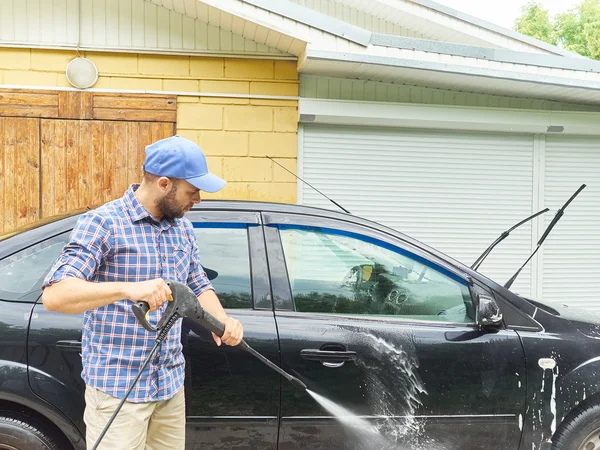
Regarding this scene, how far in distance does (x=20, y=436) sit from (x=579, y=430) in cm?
273

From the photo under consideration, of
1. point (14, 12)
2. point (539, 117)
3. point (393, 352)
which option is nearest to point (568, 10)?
point (539, 117)

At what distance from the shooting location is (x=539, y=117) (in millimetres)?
7160

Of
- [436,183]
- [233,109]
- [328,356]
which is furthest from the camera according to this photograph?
[436,183]

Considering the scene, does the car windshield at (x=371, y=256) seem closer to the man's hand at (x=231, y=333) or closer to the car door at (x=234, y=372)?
the car door at (x=234, y=372)

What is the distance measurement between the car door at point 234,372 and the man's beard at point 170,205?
2.62 feet

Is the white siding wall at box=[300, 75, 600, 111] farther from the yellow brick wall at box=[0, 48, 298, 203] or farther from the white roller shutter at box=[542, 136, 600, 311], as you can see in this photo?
the white roller shutter at box=[542, 136, 600, 311]

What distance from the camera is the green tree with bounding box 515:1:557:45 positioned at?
3384 cm

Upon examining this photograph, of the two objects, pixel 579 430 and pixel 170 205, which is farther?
pixel 579 430

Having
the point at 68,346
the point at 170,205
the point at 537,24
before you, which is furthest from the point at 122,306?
the point at 537,24

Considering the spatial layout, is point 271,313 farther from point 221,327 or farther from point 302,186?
point 302,186

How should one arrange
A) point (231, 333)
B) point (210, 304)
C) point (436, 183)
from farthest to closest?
point (436, 183) → point (210, 304) → point (231, 333)

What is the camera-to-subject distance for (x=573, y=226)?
764cm

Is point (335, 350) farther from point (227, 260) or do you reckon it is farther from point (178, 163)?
point (178, 163)

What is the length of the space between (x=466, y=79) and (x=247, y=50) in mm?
2351
